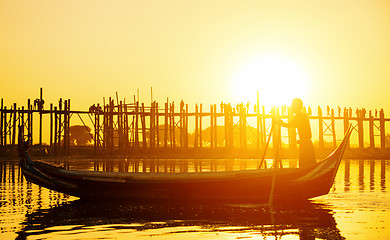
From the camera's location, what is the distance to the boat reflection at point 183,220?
8.40 m

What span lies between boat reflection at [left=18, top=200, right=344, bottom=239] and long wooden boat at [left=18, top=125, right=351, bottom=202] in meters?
0.33

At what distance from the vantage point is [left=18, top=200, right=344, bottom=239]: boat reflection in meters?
8.40

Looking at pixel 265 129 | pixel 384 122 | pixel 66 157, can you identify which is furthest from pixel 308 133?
pixel 384 122

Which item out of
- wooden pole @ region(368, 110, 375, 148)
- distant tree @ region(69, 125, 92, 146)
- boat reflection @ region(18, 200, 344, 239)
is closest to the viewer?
boat reflection @ region(18, 200, 344, 239)

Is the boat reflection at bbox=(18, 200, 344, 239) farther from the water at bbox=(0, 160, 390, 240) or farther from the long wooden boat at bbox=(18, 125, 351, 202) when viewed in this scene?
the long wooden boat at bbox=(18, 125, 351, 202)

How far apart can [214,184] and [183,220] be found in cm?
224

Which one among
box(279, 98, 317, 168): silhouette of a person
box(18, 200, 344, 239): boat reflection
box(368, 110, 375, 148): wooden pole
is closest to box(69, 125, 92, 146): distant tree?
box(368, 110, 375, 148): wooden pole

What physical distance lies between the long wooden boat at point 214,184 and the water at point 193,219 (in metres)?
0.29

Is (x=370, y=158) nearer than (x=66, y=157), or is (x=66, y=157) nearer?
(x=66, y=157)

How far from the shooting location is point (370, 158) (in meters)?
39.9

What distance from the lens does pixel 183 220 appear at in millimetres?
9547

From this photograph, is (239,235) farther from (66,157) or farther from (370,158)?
(370,158)

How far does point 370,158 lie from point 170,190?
3151 centimetres

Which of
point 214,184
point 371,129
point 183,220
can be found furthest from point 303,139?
point 371,129
